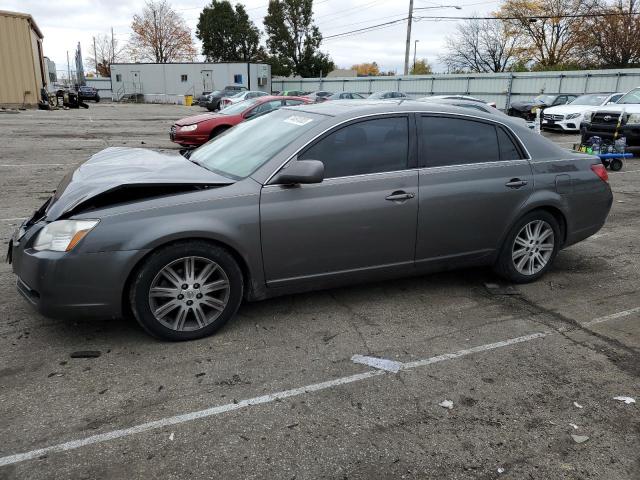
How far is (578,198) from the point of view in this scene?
16.3 ft

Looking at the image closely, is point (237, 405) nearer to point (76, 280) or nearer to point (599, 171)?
point (76, 280)

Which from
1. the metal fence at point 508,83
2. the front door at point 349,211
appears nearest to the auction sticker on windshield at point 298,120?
the front door at point 349,211

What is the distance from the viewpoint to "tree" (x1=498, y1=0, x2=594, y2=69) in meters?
51.2

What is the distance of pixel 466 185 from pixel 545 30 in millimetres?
58959

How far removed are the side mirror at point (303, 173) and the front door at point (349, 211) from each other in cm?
10

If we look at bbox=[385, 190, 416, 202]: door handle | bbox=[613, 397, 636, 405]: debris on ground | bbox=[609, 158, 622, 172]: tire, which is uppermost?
bbox=[385, 190, 416, 202]: door handle

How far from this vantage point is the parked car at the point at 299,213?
3422mm

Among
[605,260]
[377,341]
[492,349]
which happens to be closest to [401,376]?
[377,341]

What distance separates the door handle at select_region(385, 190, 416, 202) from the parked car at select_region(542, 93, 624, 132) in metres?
Result: 19.2

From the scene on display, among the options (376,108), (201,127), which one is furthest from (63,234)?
(201,127)

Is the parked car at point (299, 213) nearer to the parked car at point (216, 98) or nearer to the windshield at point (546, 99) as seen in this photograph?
the windshield at point (546, 99)

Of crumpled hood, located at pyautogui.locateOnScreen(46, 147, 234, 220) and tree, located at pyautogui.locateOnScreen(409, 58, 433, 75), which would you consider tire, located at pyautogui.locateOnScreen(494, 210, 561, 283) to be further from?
tree, located at pyautogui.locateOnScreen(409, 58, 433, 75)

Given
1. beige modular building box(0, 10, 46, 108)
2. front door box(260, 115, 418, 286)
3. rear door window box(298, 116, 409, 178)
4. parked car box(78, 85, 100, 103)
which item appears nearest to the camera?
front door box(260, 115, 418, 286)

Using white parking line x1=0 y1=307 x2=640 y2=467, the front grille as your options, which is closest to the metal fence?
the front grille
